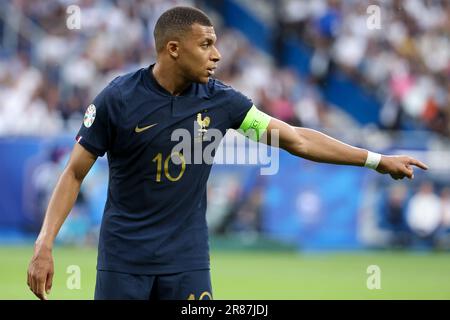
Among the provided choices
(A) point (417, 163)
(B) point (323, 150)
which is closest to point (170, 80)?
(B) point (323, 150)

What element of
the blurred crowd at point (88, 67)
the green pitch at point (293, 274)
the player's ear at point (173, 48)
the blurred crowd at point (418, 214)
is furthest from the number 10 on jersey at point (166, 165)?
the blurred crowd at point (88, 67)

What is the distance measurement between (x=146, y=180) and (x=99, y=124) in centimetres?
41

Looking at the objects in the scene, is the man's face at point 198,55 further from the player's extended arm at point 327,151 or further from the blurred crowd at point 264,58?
the blurred crowd at point 264,58

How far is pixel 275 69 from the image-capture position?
20.5m

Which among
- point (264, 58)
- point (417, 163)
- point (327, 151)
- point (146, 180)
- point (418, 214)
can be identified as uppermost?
point (264, 58)

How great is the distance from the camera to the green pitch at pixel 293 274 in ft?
37.4

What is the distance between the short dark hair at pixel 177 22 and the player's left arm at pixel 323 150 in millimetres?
624

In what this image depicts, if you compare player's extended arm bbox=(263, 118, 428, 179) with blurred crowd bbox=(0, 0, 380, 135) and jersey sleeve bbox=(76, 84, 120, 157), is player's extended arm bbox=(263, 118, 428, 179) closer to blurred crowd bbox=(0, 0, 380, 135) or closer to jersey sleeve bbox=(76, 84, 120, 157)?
jersey sleeve bbox=(76, 84, 120, 157)

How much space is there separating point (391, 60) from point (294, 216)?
210 inches

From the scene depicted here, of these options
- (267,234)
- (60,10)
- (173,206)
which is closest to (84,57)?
(60,10)

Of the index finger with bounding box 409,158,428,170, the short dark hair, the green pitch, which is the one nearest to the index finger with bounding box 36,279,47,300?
the short dark hair

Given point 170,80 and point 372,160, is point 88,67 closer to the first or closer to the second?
point 170,80

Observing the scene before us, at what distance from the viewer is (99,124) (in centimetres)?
552
